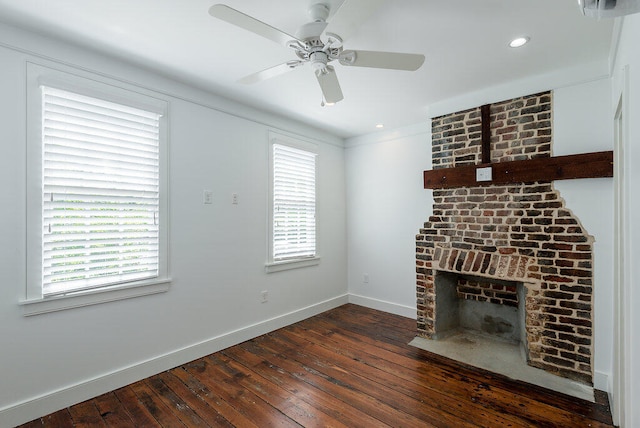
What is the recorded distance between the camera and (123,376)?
7.95 feet

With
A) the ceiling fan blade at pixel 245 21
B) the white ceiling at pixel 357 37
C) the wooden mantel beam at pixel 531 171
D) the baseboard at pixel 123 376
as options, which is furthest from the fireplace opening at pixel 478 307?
the ceiling fan blade at pixel 245 21

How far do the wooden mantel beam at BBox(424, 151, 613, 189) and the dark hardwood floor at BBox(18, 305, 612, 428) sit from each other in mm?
1715

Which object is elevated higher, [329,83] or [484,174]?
[329,83]

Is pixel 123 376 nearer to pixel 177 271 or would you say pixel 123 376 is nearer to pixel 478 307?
pixel 177 271

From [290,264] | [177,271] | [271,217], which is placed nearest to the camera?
[177,271]

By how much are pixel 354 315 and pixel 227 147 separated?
8.89 feet

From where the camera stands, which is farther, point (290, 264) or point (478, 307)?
point (290, 264)

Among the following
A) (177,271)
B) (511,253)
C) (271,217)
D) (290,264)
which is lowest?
(290,264)

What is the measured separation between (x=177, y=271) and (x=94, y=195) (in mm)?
921

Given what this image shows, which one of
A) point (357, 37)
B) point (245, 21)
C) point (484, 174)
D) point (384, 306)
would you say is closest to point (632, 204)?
point (484, 174)

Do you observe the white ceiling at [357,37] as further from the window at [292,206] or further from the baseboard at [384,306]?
the baseboard at [384,306]

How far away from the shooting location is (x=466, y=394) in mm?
2334

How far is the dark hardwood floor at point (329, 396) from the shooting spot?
6.72ft

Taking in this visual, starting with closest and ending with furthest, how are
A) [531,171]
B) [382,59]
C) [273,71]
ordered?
1. [382,59]
2. [273,71]
3. [531,171]
